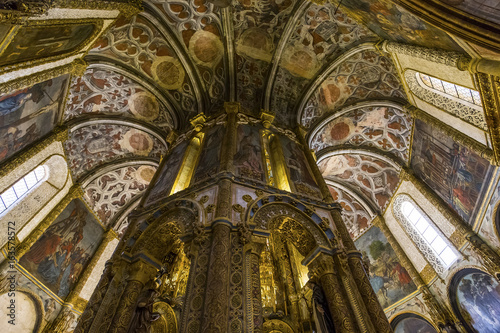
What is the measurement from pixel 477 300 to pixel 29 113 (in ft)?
50.0

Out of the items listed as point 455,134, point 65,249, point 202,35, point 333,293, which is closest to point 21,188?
point 65,249

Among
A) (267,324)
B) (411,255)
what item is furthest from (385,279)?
(267,324)

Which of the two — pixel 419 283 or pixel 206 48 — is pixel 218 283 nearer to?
pixel 206 48

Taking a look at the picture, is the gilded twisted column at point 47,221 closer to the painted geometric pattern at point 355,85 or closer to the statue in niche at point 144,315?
the statue in niche at point 144,315

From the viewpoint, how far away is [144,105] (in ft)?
39.8

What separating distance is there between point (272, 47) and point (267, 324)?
9727 millimetres

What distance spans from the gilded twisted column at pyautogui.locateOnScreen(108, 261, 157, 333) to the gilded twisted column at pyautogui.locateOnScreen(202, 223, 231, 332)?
63.2 inches

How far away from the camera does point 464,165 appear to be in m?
8.97

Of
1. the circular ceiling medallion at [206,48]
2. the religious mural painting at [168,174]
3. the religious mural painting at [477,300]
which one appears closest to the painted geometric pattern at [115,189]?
the religious mural painting at [168,174]

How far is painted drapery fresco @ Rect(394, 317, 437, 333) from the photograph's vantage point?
1123cm

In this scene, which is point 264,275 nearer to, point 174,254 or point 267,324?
point 267,324

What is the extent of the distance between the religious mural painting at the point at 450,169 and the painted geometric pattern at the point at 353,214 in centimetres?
444

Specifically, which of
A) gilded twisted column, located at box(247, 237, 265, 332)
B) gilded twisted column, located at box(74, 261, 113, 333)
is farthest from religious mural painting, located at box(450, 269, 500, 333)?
gilded twisted column, located at box(74, 261, 113, 333)

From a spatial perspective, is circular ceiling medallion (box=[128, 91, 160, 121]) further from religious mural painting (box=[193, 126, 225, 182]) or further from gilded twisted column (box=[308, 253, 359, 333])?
gilded twisted column (box=[308, 253, 359, 333])
